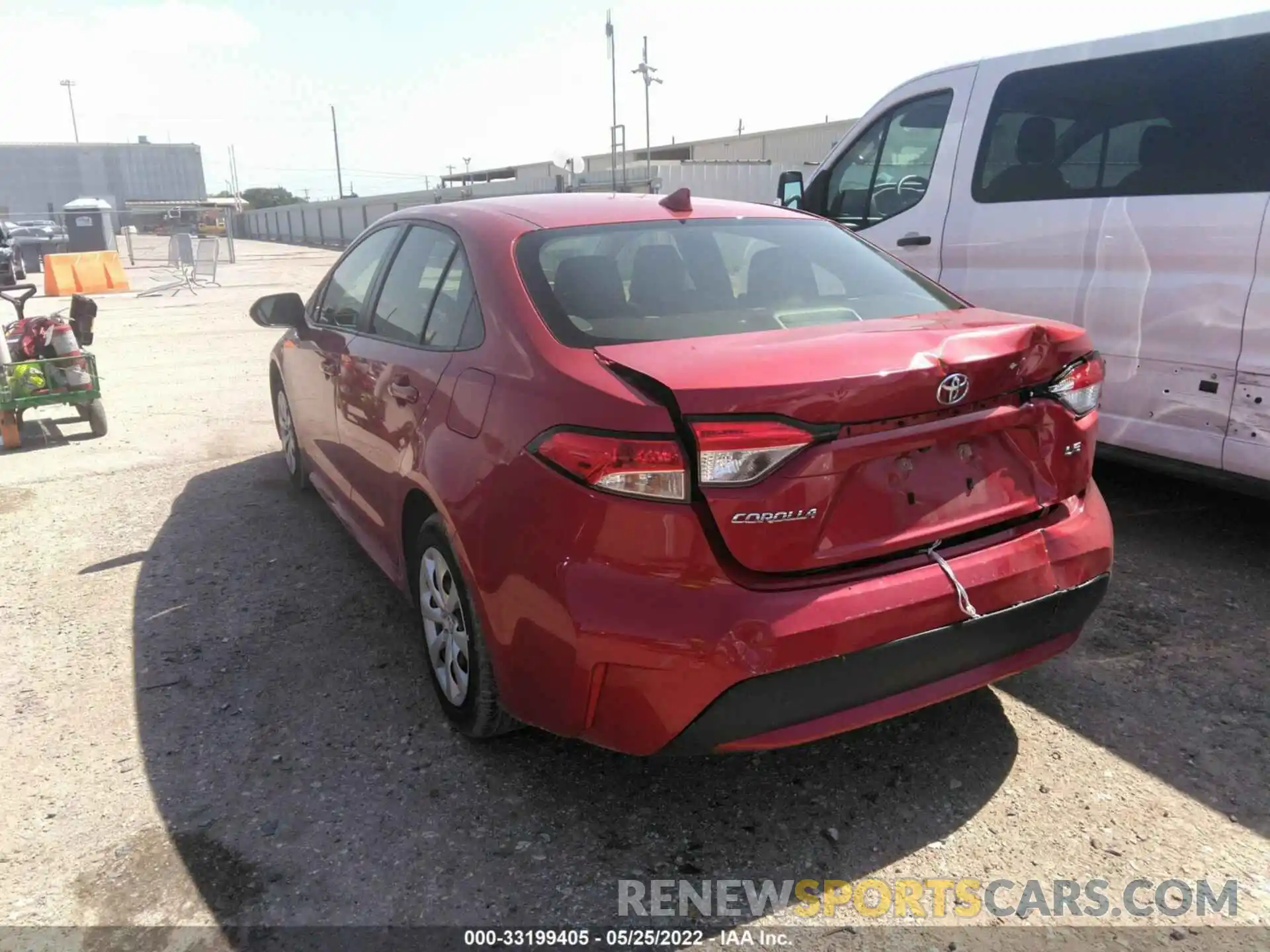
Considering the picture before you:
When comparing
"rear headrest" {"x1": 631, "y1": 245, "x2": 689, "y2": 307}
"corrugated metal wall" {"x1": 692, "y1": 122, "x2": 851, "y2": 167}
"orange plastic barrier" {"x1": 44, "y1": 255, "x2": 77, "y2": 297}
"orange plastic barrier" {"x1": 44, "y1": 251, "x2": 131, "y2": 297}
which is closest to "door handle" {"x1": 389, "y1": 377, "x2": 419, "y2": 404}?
"rear headrest" {"x1": 631, "y1": 245, "x2": 689, "y2": 307}

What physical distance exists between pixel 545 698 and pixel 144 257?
36.1 m

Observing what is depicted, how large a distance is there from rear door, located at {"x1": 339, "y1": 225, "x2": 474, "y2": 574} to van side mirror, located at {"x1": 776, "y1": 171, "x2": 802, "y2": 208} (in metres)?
3.57

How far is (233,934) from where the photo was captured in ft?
7.23

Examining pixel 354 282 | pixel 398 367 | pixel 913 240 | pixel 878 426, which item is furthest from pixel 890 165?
pixel 878 426

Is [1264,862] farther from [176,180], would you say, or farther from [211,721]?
[176,180]

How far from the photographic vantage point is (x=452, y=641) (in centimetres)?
288

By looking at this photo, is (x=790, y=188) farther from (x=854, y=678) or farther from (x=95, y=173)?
(x=95, y=173)

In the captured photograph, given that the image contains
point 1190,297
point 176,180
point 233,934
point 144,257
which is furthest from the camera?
point 176,180

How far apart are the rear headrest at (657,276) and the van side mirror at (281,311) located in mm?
2302

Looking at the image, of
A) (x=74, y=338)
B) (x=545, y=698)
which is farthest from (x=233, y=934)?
(x=74, y=338)

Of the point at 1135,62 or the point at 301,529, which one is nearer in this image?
the point at 1135,62

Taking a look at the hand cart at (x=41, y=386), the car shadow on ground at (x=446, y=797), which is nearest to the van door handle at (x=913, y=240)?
the car shadow on ground at (x=446, y=797)

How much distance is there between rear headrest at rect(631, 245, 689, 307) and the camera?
2768mm

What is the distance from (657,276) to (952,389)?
1.00 metres
